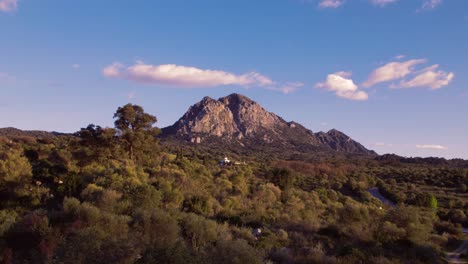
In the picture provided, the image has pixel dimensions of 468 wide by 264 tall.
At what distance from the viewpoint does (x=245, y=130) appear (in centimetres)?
15662

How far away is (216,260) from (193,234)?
707 cm

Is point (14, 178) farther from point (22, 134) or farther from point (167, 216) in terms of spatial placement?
point (22, 134)

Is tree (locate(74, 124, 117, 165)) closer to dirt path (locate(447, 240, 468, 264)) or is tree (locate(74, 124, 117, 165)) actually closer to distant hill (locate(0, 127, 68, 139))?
dirt path (locate(447, 240, 468, 264))

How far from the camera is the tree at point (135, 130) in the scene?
35.5m

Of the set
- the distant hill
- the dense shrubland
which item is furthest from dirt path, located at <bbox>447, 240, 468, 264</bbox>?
the distant hill

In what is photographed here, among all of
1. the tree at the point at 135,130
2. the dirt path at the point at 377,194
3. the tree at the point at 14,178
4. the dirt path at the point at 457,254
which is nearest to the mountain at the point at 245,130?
the dirt path at the point at 377,194

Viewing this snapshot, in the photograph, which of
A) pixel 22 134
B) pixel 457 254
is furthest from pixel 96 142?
pixel 22 134

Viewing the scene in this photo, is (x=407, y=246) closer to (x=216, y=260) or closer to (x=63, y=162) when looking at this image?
(x=216, y=260)

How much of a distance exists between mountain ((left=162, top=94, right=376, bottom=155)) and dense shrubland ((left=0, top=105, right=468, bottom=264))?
308 ft

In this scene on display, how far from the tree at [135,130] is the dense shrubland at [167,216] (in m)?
0.09

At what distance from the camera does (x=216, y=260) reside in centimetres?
1026

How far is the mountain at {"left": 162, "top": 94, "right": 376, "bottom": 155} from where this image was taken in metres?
142

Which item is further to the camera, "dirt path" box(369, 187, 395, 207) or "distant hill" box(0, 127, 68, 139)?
"distant hill" box(0, 127, 68, 139)

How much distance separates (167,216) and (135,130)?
20.4 m
